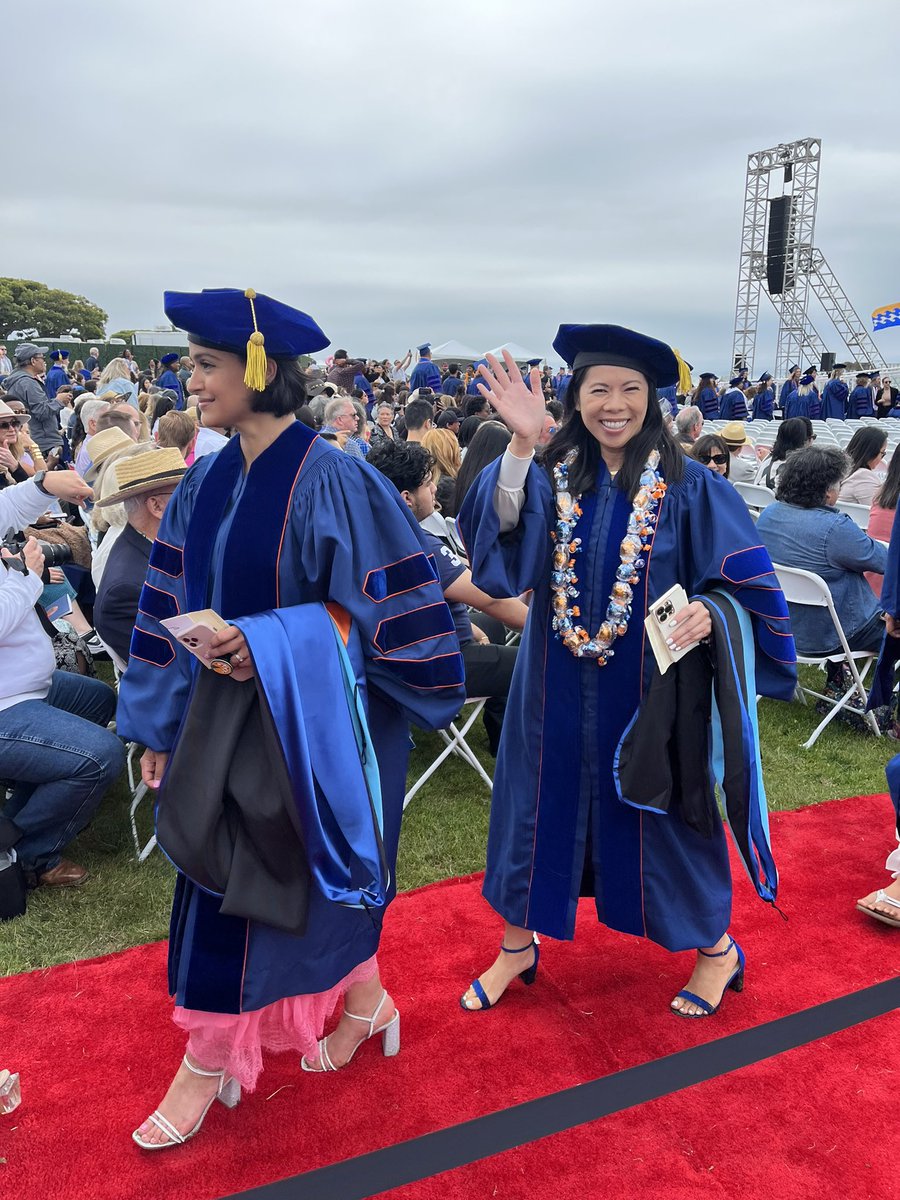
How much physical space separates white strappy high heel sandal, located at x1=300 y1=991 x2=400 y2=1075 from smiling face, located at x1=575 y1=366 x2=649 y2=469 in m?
1.60

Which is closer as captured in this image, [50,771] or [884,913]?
[884,913]

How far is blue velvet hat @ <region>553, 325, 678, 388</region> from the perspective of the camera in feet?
7.47

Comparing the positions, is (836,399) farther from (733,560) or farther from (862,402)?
(733,560)

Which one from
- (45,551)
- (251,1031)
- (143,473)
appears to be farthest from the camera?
(45,551)

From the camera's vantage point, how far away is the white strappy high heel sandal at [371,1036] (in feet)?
7.88

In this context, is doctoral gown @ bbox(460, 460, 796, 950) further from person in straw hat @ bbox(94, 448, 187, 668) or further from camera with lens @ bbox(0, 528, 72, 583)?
camera with lens @ bbox(0, 528, 72, 583)

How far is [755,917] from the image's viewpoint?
3.10 m

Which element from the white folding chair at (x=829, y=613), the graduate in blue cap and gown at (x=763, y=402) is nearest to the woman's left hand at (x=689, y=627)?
the white folding chair at (x=829, y=613)

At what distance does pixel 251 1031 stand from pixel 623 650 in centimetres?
131

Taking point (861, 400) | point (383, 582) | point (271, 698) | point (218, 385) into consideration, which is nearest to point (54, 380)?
point (218, 385)

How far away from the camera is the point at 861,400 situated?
A: 19.7 metres

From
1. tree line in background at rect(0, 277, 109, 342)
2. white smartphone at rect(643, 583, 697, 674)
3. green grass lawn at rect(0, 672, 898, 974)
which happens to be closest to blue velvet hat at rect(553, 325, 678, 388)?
white smartphone at rect(643, 583, 697, 674)

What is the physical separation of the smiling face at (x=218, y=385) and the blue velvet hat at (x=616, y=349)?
85 centimetres

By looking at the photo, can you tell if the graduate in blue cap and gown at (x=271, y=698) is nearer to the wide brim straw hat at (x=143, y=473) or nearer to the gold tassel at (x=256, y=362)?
the gold tassel at (x=256, y=362)
